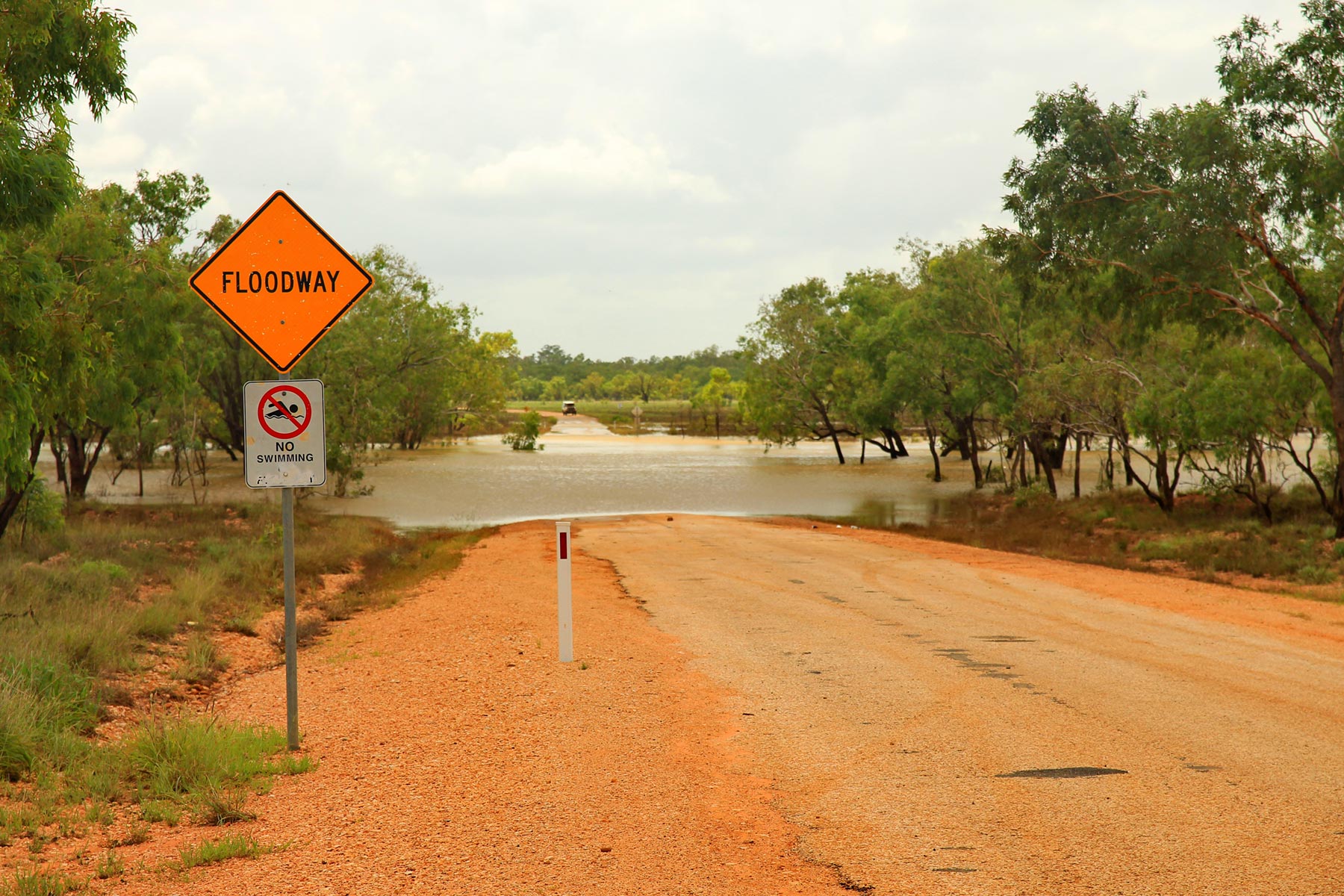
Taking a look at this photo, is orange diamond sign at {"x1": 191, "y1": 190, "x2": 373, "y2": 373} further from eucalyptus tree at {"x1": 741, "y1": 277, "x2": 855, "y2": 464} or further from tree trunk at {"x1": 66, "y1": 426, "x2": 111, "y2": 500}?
eucalyptus tree at {"x1": 741, "y1": 277, "x2": 855, "y2": 464}

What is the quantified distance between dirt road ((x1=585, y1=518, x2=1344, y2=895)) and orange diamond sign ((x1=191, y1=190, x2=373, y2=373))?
12.7ft

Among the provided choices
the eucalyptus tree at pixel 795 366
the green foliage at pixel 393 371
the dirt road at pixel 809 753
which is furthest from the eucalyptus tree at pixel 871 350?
the dirt road at pixel 809 753

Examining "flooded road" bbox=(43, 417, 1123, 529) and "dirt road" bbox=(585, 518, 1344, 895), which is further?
"flooded road" bbox=(43, 417, 1123, 529)

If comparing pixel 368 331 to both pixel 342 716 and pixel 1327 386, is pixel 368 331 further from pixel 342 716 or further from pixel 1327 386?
pixel 342 716

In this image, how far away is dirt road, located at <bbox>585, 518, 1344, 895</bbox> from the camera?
475 centimetres

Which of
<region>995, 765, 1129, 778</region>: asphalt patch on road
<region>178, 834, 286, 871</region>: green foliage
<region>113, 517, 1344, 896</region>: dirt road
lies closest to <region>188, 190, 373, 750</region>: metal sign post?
<region>178, 834, 286, 871</region>: green foliage

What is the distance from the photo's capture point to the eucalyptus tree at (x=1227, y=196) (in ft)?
58.8

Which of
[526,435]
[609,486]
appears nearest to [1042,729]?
[609,486]

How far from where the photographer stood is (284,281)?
6.58 metres

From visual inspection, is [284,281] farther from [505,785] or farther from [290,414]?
[505,785]

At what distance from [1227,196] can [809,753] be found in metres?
16.2

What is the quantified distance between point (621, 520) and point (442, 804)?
23.5 meters

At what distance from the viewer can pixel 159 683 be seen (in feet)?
30.8

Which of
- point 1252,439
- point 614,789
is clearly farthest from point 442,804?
point 1252,439
